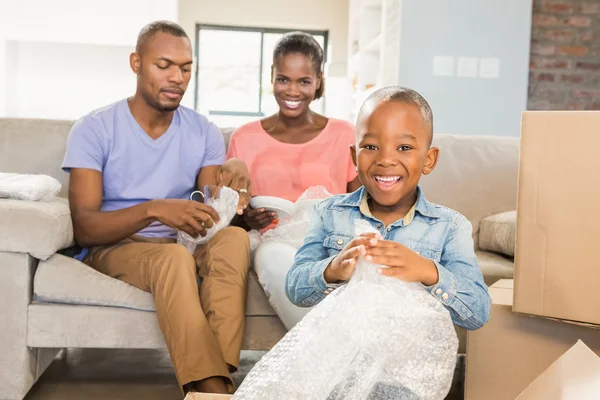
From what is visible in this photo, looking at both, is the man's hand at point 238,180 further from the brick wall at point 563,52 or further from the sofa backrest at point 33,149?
the brick wall at point 563,52

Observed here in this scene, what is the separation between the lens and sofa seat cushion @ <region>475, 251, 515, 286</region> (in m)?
1.89

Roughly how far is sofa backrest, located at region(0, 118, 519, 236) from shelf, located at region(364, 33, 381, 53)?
2.88 m

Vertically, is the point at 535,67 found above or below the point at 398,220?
above

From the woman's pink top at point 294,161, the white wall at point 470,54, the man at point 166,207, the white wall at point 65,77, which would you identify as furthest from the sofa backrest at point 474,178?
the white wall at point 65,77

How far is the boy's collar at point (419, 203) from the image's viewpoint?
1.15 m

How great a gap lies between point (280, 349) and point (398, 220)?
338 millimetres

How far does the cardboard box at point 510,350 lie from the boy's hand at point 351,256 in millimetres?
500

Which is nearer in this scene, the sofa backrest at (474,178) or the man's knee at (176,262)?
the man's knee at (176,262)

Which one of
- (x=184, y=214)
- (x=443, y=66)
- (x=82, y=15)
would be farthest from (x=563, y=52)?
(x=82, y=15)

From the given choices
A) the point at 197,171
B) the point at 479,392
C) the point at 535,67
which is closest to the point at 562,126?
the point at 479,392

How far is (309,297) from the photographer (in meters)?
1.16

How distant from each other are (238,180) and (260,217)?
137 mm

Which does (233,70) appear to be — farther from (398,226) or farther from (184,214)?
(398,226)

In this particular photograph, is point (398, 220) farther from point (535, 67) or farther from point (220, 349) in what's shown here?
point (535, 67)
